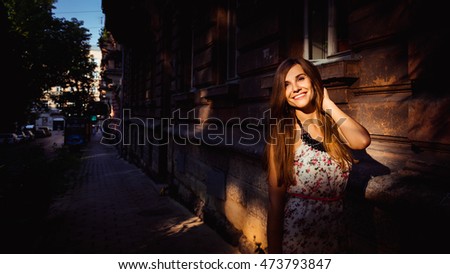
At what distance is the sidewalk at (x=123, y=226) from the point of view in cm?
417

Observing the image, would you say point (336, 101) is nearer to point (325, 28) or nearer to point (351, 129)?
point (325, 28)

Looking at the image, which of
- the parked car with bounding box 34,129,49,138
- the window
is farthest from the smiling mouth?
the parked car with bounding box 34,129,49,138

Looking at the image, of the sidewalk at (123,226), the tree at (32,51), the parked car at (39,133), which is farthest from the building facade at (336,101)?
the parked car at (39,133)

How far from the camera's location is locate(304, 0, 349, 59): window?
9.61 feet

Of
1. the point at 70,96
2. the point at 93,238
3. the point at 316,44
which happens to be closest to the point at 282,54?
the point at 316,44

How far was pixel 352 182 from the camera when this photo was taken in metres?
2.26

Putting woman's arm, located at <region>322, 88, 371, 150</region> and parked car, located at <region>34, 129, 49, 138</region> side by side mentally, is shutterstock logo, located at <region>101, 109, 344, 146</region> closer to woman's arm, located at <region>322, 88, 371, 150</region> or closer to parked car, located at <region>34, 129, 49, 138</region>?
woman's arm, located at <region>322, 88, 371, 150</region>

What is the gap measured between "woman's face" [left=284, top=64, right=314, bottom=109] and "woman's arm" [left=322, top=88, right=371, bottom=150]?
16 cm

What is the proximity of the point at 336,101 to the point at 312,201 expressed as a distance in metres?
1.36

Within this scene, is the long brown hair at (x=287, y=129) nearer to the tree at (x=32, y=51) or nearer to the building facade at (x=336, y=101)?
the building facade at (x=336, y=101)

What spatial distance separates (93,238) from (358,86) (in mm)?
4262

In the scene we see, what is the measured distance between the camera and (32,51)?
12.6 metres

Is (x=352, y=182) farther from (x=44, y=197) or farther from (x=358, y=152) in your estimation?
(x=44, y=197)
